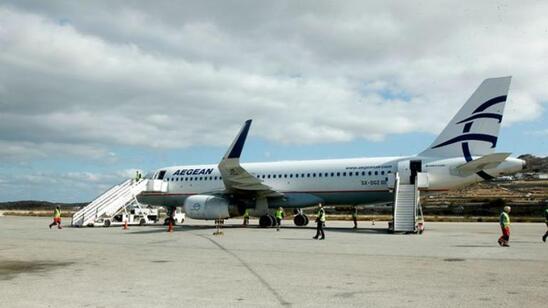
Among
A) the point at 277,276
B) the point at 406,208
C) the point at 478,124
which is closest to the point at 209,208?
the point at 406,208

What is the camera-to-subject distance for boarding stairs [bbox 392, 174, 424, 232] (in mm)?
22766

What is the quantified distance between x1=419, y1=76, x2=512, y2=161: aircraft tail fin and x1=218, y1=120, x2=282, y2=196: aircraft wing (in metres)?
9.11

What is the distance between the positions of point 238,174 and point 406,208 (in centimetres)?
829

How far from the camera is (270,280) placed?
9.23 m

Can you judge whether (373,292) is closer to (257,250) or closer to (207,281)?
(207,281)

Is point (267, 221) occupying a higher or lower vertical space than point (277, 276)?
higher

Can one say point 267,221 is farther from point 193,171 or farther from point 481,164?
point 481,164

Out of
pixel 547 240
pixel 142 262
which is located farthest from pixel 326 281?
pixel 547 240

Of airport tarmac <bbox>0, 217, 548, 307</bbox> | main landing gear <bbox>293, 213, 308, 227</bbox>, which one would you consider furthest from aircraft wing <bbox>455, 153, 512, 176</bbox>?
main landing gear <bbox>293, 213, 308, 227</bbox>

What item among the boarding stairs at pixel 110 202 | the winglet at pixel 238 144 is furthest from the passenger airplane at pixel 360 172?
the boarding stairs at pixel 110 202

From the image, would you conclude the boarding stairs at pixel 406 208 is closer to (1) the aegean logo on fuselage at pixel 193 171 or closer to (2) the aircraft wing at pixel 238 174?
(2) the aircraft wing at pixel 238 174

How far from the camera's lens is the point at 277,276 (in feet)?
31.8

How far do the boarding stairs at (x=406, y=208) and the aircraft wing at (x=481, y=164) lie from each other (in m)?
2.17

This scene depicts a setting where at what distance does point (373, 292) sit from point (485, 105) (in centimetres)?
1869
